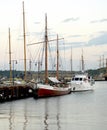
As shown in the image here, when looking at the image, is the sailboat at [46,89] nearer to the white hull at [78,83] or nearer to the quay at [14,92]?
the quay at [14,92]

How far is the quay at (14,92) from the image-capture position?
232ft

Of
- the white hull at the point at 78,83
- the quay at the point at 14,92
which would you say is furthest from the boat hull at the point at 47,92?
the white hull at the point at 78,83

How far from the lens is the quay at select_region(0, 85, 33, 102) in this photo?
70750mm

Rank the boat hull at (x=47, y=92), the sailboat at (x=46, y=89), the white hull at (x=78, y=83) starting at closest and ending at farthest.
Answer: the sailboat at (x=46, y=89) < the boat hull at (x=47, y=92) < the white hull at (x=78, y=83)

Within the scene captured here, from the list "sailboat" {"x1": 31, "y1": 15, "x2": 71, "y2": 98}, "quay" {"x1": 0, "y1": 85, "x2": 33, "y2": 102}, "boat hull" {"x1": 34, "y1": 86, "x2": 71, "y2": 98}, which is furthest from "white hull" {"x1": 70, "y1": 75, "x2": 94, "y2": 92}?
"quay" {"x1": 0, "y1": 85, "x2": 33, "y2": 102}

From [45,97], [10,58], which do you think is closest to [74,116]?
[45,97]

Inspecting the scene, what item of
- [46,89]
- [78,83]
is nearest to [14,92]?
[46,89]

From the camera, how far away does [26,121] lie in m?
42.0

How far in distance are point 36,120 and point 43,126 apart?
4.53 metres

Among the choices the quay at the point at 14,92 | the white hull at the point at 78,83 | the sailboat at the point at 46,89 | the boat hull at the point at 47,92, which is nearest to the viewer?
the quay at the point at 14,92

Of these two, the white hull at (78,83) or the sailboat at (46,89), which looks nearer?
the sailboat at (46,89)

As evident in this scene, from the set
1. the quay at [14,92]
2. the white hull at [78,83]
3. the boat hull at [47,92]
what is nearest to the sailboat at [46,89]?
the boat hull at [47,92]

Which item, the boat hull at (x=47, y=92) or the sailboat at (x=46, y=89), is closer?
the sailboat at (x=46, y=89)

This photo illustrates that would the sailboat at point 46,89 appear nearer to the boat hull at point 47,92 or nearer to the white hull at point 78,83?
the boat hull at point 47,92
